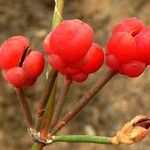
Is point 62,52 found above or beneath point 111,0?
above

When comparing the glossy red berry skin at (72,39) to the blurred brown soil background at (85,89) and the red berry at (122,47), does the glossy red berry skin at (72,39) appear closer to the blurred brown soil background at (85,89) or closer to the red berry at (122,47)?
the red berry at (122,47)

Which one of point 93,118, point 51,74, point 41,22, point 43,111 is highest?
point 51,74

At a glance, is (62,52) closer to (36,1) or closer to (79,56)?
(79,56)

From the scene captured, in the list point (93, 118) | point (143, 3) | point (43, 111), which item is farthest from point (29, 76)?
point (143, 3)

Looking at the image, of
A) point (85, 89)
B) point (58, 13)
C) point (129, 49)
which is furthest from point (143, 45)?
point (85, 89)

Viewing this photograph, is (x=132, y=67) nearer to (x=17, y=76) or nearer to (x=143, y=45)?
(x=143, y=45)

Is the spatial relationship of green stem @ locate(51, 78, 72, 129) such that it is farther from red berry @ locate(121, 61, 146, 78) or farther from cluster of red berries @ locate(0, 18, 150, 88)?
red berry @ locate(121, 61, 146, 78)
